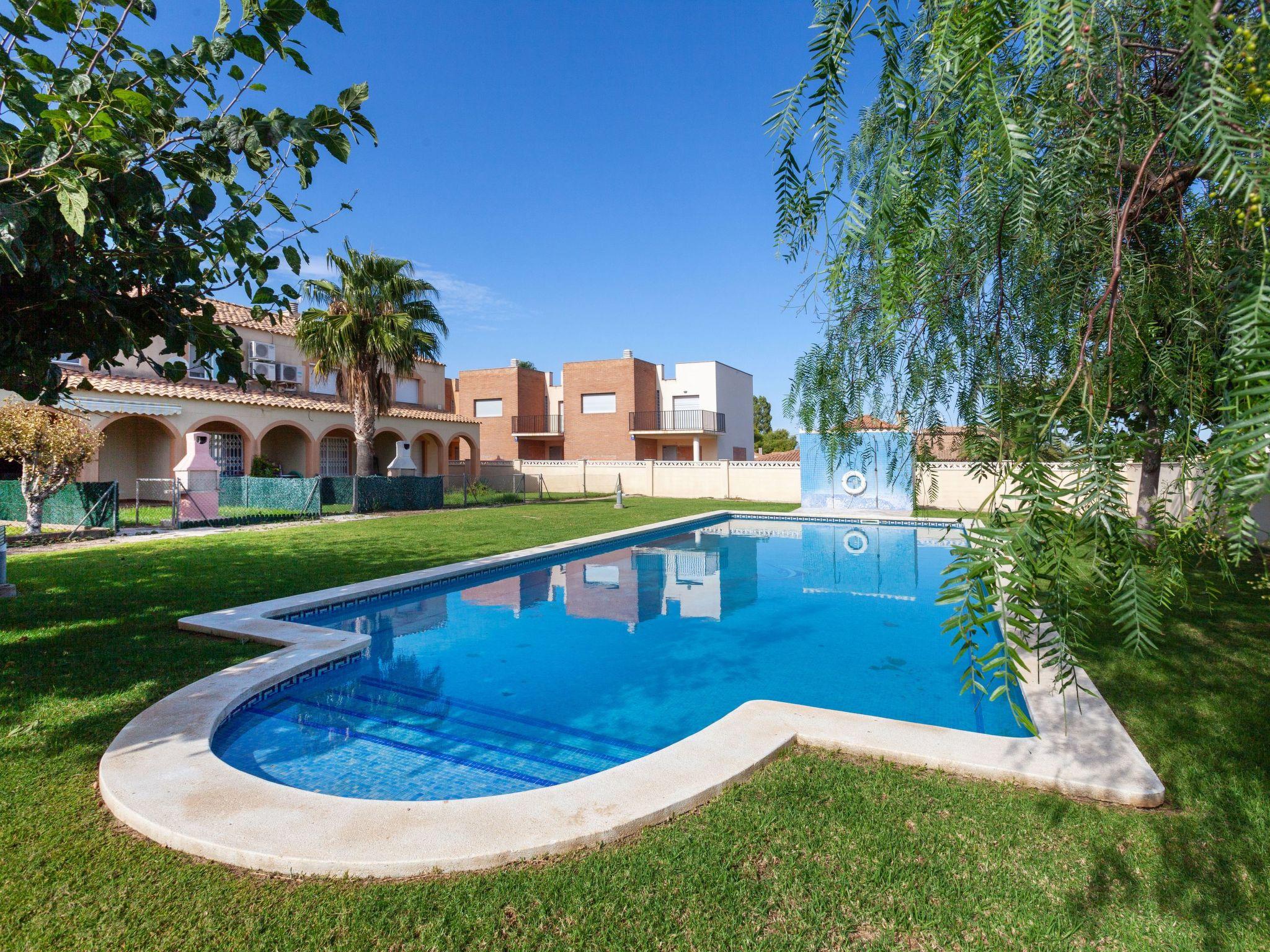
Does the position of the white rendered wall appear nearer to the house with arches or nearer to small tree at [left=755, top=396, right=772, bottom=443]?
the house with arches

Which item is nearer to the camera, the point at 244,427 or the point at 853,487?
the point at 244,427

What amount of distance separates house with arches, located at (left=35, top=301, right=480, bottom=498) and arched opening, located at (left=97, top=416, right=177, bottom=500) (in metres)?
0.03

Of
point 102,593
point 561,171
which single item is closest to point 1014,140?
point 102,593

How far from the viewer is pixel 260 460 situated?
76.5ft

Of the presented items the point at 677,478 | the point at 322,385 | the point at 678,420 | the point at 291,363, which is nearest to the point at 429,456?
the point at 322,385

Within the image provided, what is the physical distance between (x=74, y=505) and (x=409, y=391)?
21.1 meters

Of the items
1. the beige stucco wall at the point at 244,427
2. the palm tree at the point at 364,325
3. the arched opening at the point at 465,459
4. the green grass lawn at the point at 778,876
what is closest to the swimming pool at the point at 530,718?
the green grass lawn at the point at 778,876

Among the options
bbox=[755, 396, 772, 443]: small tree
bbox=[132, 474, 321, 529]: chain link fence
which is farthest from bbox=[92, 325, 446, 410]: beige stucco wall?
bbox=[755, 396, 772, 443]: small tree

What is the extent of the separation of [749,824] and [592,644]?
539cm

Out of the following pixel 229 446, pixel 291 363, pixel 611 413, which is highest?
pixel 291 363

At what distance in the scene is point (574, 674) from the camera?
24.6ft

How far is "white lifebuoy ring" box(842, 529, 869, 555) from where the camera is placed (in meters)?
16.5

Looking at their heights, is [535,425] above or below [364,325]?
below

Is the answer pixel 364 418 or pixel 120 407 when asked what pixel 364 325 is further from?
pixel 120 407
